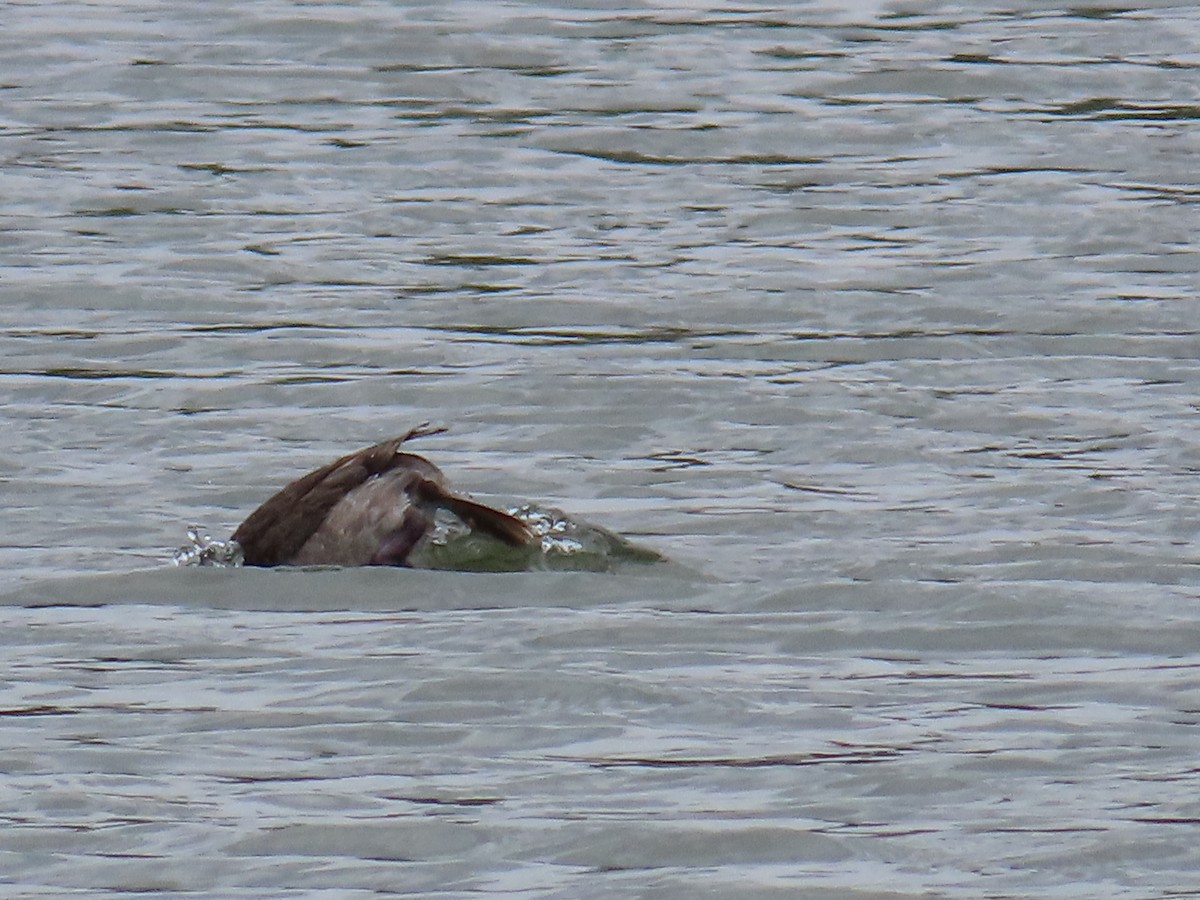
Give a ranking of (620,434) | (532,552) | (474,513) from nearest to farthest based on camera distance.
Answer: (474,513)
(532,552)
(620,434)

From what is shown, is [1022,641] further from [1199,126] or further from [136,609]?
[1199,126]

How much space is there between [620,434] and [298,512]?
1820 mm

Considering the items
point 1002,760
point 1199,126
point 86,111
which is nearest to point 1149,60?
point 1199,126

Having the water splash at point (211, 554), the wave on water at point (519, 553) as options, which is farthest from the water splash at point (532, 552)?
the water splash at point (211, 554)

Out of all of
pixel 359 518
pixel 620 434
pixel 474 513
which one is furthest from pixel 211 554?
pixel 620 434

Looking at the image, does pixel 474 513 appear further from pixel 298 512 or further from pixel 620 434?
pixel 620 434

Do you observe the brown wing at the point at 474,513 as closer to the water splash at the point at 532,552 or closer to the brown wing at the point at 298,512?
the water splash at the point at 532,552

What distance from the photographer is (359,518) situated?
8289mm

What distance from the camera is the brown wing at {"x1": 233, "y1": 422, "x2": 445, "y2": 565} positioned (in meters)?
8.28

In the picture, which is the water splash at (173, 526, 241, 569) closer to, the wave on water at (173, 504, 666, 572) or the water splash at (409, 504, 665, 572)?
the wave on water at (173, 504, 666, 572)

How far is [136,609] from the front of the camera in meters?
8.02

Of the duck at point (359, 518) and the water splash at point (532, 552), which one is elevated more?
the duck at point (359, 518)

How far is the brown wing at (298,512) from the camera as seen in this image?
828 centimetres

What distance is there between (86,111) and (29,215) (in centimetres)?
202
